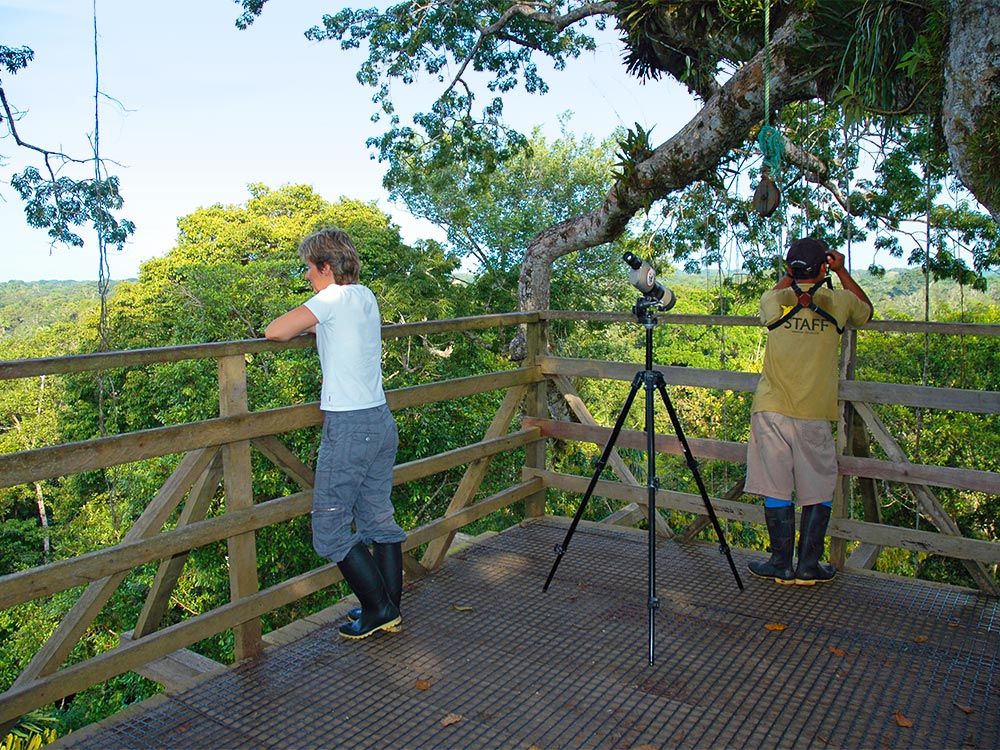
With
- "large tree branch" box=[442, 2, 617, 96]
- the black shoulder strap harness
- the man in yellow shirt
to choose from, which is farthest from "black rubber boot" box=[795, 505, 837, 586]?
"large tree branch" box=[442, 2, 617, 96]

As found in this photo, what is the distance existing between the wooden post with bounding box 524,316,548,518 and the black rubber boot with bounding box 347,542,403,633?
1621mm

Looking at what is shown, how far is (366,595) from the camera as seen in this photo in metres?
3.45

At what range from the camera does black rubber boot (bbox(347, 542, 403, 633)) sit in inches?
138

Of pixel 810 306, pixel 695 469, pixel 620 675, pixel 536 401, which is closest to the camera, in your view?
pixel 620 675

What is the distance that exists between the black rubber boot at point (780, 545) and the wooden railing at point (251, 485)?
0.31 metres

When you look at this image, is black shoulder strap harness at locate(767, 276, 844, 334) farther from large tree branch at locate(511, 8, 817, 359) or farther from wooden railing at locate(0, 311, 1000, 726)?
large tree branch at locate(511, 8, 817, 359)

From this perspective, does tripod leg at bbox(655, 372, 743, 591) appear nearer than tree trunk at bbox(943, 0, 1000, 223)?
Yes

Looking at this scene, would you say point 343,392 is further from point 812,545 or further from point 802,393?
point 812,545

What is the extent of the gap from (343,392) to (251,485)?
0.51 m

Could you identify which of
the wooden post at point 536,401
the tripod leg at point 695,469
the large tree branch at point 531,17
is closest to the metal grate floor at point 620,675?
the tripod leg at point 695,469

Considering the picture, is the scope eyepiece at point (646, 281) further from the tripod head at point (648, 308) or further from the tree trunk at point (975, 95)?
the tree trunk at point (975, 95)

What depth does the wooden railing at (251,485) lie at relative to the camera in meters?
2.68

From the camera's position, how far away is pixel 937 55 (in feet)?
14.0

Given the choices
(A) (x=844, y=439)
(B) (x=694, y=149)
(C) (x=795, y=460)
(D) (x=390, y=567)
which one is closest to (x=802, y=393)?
(C) (x=795, y=460)
